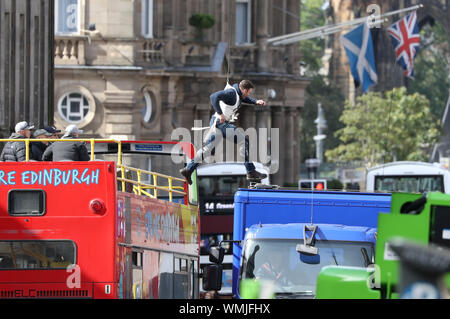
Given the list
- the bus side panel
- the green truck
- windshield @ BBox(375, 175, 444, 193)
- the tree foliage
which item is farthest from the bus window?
the tree foliage

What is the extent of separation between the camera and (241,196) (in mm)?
17672

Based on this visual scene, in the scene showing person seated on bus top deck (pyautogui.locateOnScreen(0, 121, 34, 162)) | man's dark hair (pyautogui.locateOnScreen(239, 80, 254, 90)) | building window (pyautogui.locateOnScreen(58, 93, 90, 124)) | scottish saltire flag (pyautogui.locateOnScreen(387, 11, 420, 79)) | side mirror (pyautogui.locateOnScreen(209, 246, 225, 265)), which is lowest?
side mirror (pyautogui.locateOnScreen(209, 246, 225, 265))

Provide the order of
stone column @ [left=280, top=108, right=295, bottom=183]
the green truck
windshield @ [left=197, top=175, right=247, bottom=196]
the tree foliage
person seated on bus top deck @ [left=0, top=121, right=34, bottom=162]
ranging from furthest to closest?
1. the tree foliage
2. stone column @ [left=280, top=108, right=295, bottom=183]
3. windshield @ [left=197, top=175, right=247, bottom=196]
4. person seated on bus top deck @ [left=0, top=121, right=34, bottom=162]
5. the green truck

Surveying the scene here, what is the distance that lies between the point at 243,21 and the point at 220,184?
13974mm

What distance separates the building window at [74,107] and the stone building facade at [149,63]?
0.11ft

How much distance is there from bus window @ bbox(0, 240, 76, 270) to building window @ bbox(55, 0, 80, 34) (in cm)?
2945

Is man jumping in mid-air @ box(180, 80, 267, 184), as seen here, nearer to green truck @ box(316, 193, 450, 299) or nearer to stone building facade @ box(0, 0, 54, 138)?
green truck @ box(316, 193, 450, 299)

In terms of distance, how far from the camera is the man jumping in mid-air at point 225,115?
18.3 metres

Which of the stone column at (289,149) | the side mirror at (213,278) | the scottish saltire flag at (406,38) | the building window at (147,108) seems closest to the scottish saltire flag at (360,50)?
the scottish saltire flag at (406,38)

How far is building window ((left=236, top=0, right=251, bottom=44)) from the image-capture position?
54.9 metres

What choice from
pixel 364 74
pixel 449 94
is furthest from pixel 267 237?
pixel 449 94

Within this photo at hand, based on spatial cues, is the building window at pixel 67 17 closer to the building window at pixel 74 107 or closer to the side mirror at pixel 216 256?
the building window at pixel 74 107

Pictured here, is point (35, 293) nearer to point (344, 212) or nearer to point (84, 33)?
point (344, 212)

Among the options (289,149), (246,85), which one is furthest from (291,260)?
(289,149)
